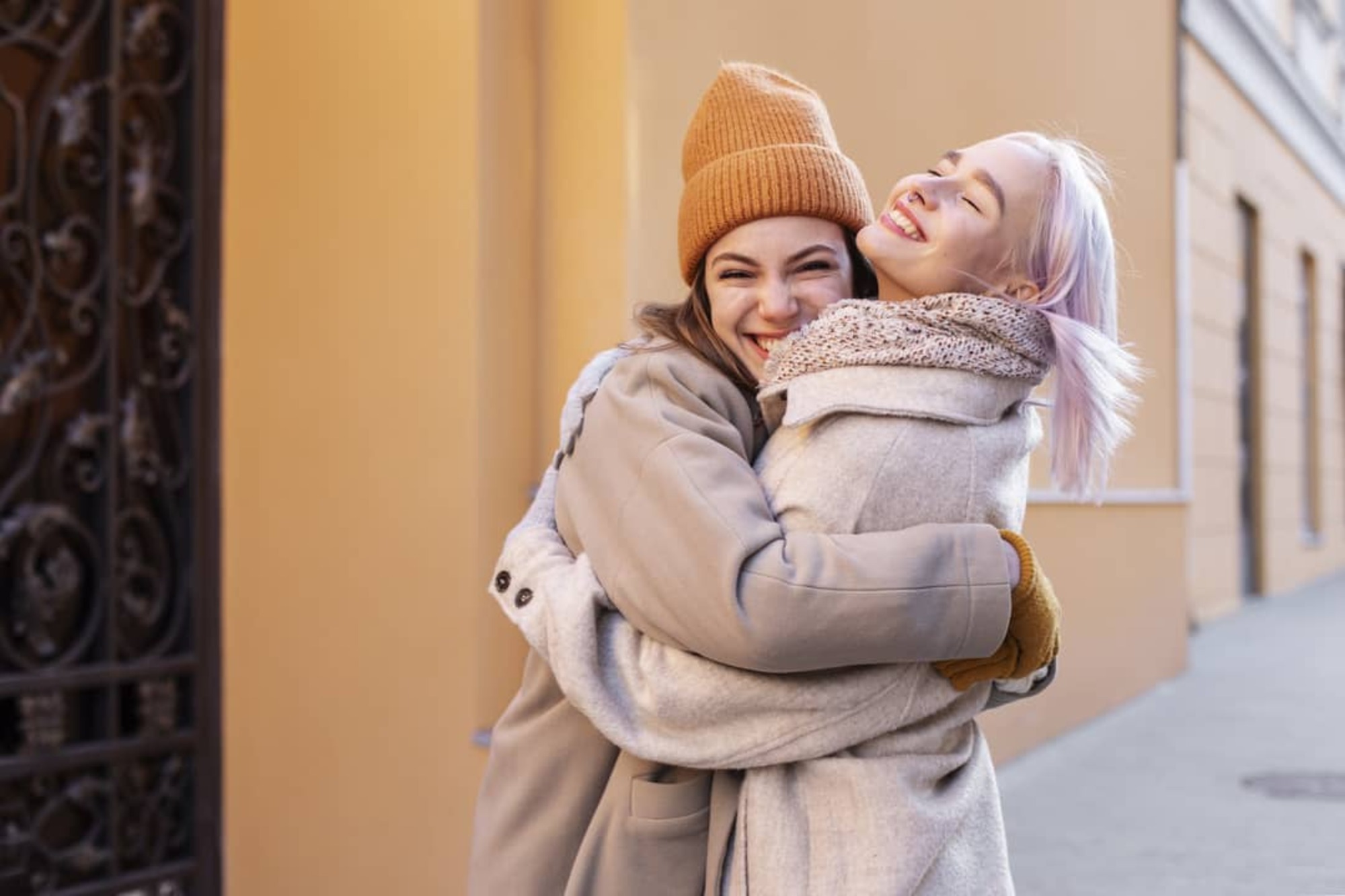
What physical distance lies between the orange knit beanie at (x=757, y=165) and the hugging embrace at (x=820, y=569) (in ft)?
0.43

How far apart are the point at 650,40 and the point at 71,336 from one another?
5.35ft

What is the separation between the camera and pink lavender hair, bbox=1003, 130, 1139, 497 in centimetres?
173

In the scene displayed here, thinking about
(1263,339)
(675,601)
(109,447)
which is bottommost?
(675,601)

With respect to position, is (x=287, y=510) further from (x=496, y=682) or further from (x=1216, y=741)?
(x=1216, y=741)

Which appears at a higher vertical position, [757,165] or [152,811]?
[757,165]

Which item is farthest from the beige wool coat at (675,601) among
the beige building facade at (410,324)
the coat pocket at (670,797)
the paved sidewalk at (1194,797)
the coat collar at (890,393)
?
the paved sidewalk at (1194,797)

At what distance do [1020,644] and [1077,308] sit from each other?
1.47 ft

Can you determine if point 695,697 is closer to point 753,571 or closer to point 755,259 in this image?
point 753,571

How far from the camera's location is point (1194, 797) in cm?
512

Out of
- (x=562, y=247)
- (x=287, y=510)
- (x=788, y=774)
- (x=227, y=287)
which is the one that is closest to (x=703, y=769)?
(x=788, y=774)

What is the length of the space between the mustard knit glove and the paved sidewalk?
2571 millimetres

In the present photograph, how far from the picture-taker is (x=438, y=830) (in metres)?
3.37

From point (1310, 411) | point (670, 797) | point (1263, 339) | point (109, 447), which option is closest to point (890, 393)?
point (670, 797)

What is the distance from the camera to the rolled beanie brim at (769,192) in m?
1.96
